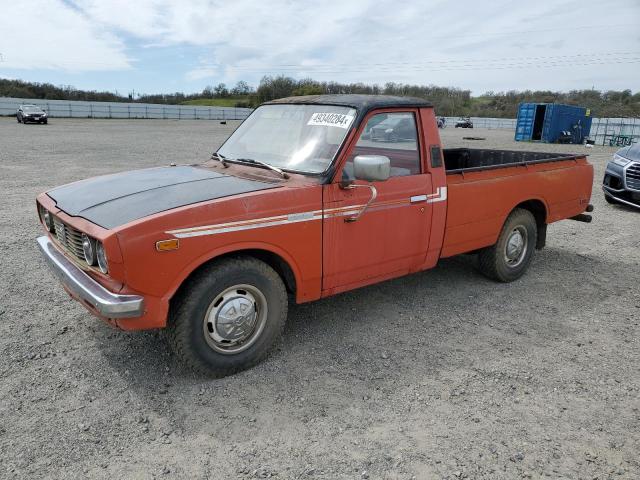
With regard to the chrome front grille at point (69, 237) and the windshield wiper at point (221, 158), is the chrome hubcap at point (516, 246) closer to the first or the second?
the windshield wiper at point (221, 158)

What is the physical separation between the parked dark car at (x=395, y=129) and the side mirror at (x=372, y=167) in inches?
23.8

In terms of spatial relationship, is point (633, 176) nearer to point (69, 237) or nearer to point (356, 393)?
point (356, 393)

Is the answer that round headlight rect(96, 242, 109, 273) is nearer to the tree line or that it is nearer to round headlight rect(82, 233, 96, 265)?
round headlight rect(82, 233, 96, 265)

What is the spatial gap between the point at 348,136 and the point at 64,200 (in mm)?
2199

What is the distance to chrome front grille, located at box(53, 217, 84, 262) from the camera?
3.28 m

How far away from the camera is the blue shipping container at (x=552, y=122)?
2989cm

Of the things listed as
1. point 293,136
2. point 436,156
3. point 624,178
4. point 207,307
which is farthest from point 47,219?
point 624,178

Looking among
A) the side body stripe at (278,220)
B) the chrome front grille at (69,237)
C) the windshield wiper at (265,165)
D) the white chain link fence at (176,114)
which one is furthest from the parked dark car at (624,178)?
the white chain link fence at (176,114)

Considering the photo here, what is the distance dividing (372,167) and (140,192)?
1657 mm

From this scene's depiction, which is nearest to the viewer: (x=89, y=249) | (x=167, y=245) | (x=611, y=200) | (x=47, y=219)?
(x=167, y=245)

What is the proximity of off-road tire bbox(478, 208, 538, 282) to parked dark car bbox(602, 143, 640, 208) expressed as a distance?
5335 millimetres

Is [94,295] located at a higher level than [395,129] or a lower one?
lower

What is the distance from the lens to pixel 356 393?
10.8 feet

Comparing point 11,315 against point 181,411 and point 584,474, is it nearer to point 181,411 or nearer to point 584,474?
point 181,411
